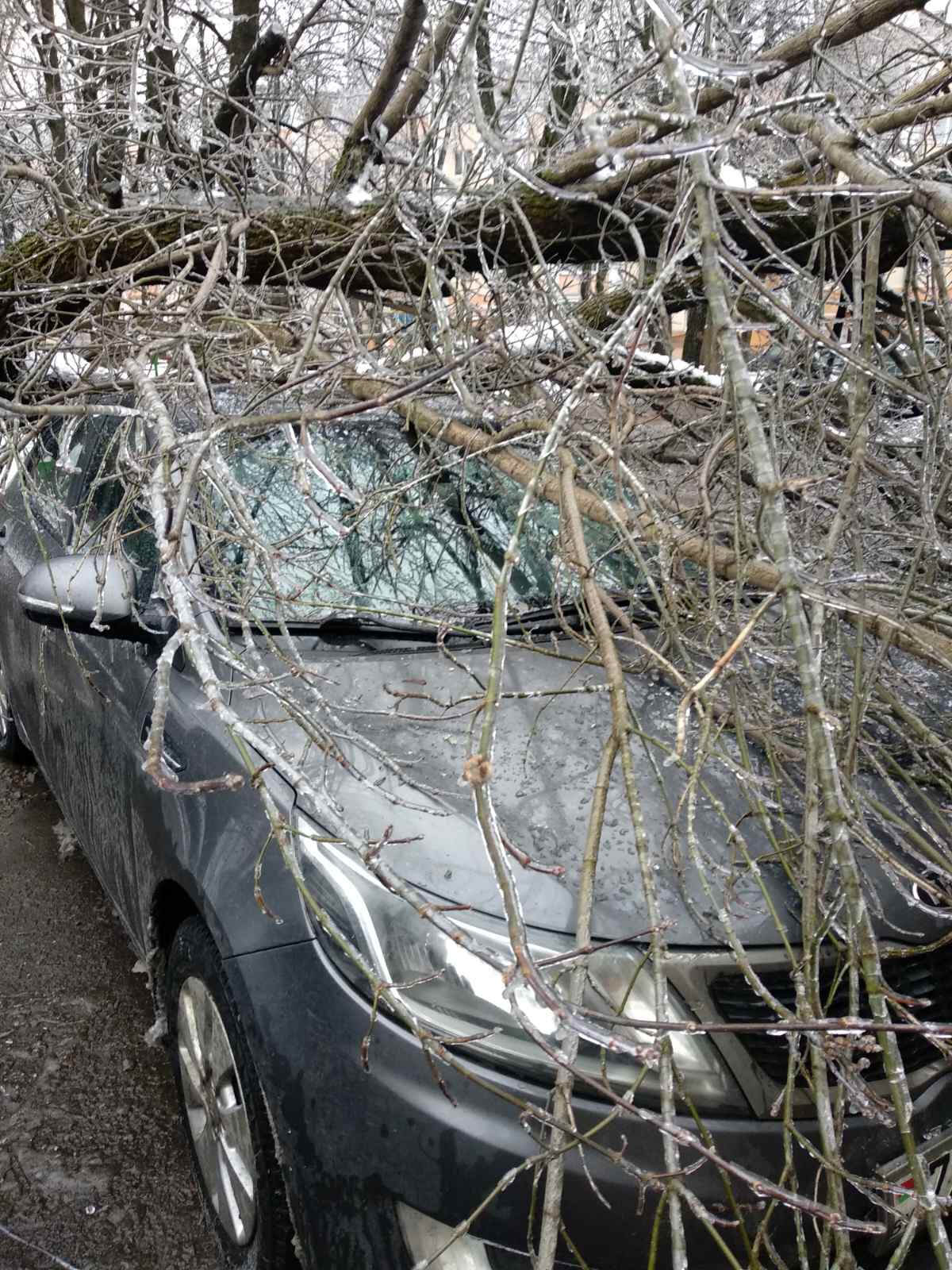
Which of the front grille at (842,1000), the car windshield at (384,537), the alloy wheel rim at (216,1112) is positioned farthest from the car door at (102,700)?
the front grille at (842,1000)

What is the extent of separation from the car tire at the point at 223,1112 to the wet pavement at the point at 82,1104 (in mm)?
154

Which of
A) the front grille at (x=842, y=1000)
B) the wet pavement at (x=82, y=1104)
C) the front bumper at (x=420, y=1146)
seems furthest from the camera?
the wet pavement at (x=82, y=1104)

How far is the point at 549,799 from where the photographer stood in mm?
1990

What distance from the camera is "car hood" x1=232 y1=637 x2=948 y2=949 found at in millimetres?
1738

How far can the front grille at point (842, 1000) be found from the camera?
169 cm

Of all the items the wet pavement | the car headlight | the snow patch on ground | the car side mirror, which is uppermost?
the car side mirror

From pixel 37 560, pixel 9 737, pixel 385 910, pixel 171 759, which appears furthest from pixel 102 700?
pixel 9 737

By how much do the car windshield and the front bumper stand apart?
97 centimetres

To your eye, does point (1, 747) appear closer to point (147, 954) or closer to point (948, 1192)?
point (147, 954)

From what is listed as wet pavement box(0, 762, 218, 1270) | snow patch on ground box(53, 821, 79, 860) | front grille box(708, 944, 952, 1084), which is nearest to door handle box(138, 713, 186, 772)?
wet pavement box(0, 762, 218, 1270)

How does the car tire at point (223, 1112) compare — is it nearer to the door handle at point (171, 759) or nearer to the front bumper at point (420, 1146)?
the front bumper at point (420, 1146)

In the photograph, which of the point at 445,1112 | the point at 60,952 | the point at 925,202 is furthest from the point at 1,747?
the point at 925,202

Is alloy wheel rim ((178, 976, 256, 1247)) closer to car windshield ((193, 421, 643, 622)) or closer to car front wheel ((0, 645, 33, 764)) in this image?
car windshield ((193, 421, 643, 622))

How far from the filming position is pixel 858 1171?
1.67 m
